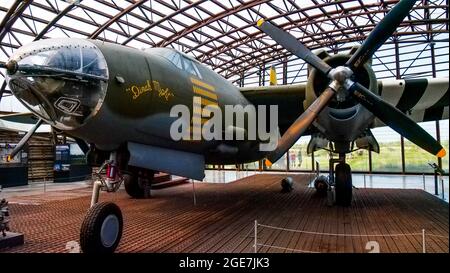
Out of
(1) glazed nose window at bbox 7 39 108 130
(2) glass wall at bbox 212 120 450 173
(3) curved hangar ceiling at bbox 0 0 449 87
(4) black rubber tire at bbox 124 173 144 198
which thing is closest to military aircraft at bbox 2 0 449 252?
(1) glazed nose window at bbox 7 39 108 130

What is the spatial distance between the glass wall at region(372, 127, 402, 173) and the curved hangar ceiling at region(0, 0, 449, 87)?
766 cm

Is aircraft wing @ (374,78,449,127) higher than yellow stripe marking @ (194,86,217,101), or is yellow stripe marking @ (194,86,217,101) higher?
aircraft wing @ (374,78,449,127)

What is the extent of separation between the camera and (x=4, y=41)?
765 inches

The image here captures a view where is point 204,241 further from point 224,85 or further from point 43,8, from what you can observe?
point 43,8

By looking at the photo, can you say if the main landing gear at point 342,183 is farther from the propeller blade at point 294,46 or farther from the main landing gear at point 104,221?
the main landing gear at point 104,221

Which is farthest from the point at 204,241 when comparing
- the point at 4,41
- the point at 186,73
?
the point at 4,41

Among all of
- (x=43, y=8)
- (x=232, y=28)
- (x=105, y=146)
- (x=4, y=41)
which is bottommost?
(x=105, y=146)

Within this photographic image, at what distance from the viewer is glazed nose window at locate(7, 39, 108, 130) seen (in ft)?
13.6

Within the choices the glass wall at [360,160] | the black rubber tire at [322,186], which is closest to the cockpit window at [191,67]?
the black rubber tire at [322,186]

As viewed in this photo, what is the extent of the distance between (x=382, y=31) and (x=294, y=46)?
1.95 m

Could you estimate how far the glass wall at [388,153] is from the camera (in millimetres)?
25891

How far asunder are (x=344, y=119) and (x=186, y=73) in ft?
13.3

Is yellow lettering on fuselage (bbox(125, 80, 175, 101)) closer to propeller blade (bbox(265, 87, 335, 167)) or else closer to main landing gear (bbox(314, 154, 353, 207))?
propeller blade (bbox(265, 87, 335, 167))
